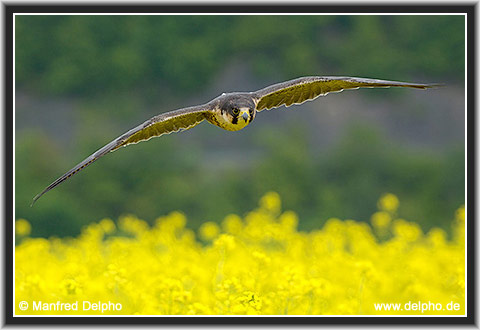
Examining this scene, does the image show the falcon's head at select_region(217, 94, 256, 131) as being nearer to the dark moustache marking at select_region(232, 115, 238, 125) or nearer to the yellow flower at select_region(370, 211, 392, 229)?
the dark moustache marking at select_region(232, 115, 238, 125)

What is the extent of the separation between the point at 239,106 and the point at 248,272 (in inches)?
31.6

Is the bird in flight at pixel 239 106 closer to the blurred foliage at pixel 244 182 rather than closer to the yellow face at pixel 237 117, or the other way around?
the yellow face at pixel 237 117

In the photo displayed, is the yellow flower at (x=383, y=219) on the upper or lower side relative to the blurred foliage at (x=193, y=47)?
lower

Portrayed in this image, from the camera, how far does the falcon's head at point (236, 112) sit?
10.7 ft

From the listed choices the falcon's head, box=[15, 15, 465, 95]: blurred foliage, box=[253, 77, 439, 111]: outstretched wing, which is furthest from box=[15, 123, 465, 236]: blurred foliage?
the falcon's head

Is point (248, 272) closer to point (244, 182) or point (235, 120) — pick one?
point (235, 120)

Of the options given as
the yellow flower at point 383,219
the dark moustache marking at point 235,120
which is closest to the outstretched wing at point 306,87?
the dark moustache marking at point 235,120

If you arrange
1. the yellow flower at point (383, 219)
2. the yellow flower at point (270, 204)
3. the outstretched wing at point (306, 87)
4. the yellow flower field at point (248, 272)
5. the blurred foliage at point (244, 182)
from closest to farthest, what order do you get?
the outstretched wing at point (306, 87) → the yellow flower field at point (248, 272) → the yellow flower at point (270, 204) → the yellow flower at point (383, 219) → the blurred foliage at point (244, 182)

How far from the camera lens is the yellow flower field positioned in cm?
355

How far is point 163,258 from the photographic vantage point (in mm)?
4828

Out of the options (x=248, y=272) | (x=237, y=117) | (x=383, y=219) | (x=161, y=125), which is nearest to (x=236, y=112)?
(x=237, y=117)

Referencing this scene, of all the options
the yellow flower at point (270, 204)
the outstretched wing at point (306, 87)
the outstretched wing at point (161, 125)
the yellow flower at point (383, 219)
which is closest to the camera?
the outstretched wing at point (161, 125)

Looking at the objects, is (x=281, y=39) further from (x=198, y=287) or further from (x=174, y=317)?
(x=174, y=317)

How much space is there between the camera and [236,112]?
3.28 meters
